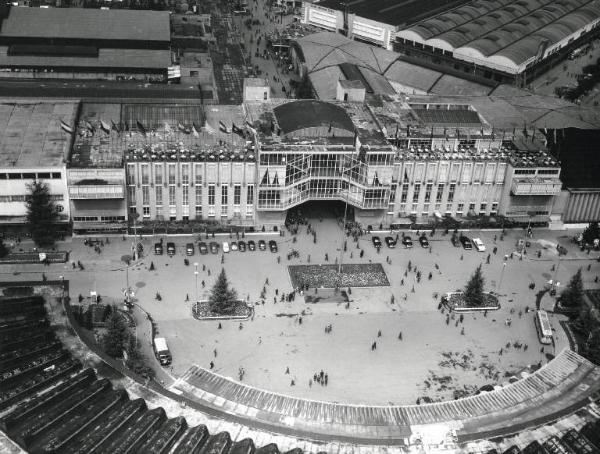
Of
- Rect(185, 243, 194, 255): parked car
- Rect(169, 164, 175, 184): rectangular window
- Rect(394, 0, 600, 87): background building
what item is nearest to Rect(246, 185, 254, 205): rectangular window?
Rect(169, 164, 175, 184): rectangular window

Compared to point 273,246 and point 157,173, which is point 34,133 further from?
point 273,246

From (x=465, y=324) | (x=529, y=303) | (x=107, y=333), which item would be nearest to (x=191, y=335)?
(x=107, y=333)

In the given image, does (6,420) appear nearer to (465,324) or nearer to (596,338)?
(465,324)

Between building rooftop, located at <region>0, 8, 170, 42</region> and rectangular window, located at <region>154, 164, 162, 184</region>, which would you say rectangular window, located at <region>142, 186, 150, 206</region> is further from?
building rooftop, located at <region>0, 8, 170, 42</region>

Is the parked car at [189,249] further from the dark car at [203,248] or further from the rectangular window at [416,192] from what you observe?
the rectangular window at [416,192]

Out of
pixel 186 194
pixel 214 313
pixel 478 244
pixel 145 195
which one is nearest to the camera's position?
pixel 214 313

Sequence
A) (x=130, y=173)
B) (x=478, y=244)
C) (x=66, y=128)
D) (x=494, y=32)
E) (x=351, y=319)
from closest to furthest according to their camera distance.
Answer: (x=351, y=319)
(x=130, y=173)
(x=478, y=244)
(x=66, y=128)
(x=494, y=32)

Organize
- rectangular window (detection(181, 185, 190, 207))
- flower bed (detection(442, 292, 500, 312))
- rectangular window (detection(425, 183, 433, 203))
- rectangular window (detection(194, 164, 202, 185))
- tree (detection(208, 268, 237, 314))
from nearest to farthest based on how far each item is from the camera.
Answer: tree (detection(208, 268, 237, 314)), flower bed (detection(442, 292, 500, 312)), rectangular window (detection(194, 164, 202, 185)), rectangular window (detection(181, 185, 190, 207)), rectangular window (detection(425, 183, 433, 203))

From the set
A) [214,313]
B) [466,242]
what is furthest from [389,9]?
[214,313]
